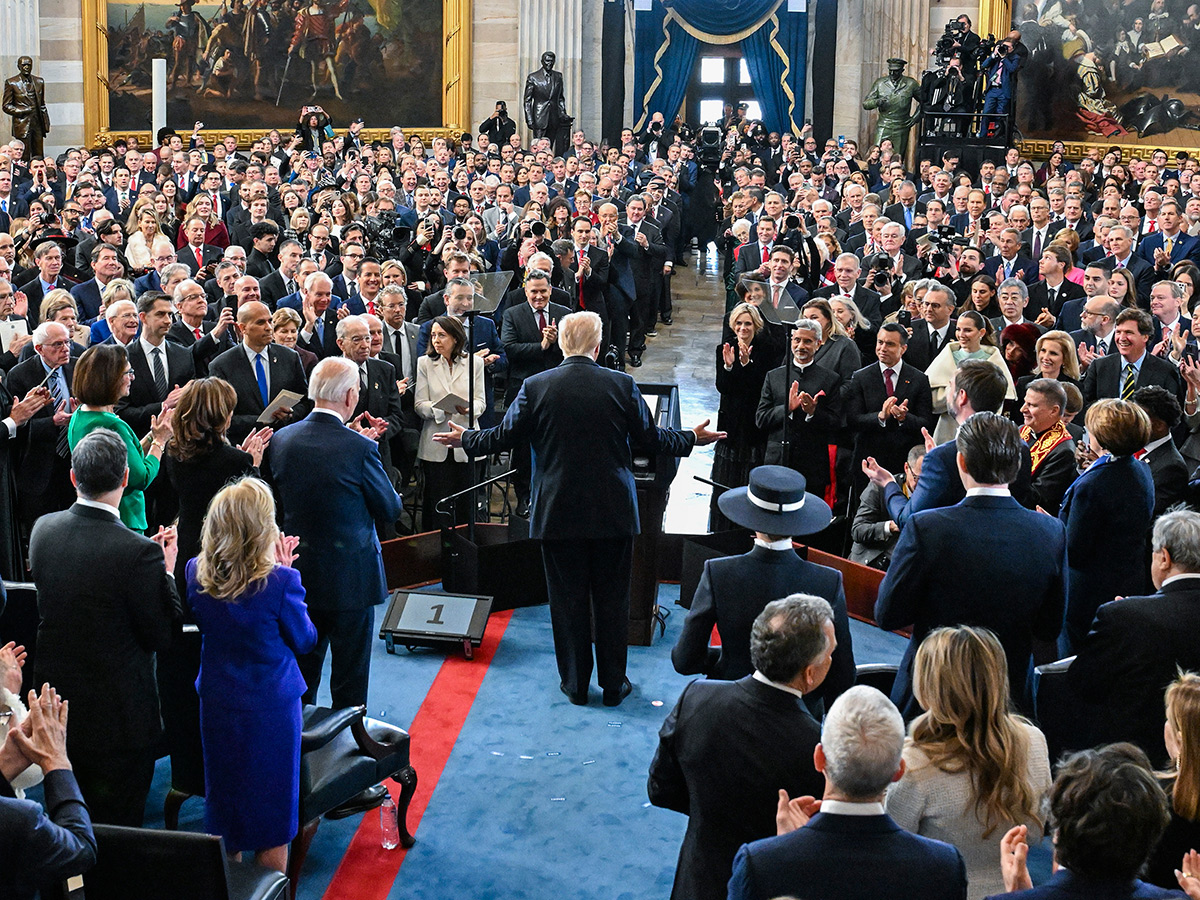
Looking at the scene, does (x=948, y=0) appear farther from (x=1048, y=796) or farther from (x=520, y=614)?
(x=1048, y=796)

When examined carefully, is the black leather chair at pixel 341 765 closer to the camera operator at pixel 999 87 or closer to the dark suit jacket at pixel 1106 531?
the dark suit jacket at pixel 1106 531

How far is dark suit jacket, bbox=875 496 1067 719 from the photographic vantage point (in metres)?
4.67

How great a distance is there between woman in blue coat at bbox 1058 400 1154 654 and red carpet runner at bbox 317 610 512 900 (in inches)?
113

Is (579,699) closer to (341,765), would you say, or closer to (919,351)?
(341,765)

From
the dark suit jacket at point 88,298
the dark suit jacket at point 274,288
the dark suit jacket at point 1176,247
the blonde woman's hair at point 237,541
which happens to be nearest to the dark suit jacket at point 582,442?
the blonde woman's hair at point 237,541

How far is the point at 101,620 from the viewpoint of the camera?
181 inches

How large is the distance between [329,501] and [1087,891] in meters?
3.66

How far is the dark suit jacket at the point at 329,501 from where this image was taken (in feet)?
18.7

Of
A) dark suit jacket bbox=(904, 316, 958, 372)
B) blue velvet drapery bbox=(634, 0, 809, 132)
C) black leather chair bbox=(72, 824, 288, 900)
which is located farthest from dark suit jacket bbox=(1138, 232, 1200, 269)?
blue velvet drapery bbox=(634, 0, 809, 132)

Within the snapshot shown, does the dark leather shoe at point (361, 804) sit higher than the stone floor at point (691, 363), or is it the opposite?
the stone floor at point (691, 363)

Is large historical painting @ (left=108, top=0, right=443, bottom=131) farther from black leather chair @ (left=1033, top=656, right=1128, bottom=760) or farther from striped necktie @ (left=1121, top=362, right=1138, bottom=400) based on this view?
black leather chair @ (left=1033, top=656, right=1128, bottom=760)

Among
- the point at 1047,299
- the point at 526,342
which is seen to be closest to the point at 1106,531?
the point at 526,342

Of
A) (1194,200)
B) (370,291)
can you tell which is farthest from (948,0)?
(370,291)

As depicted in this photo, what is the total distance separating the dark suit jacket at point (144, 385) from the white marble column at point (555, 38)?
63.9ft
